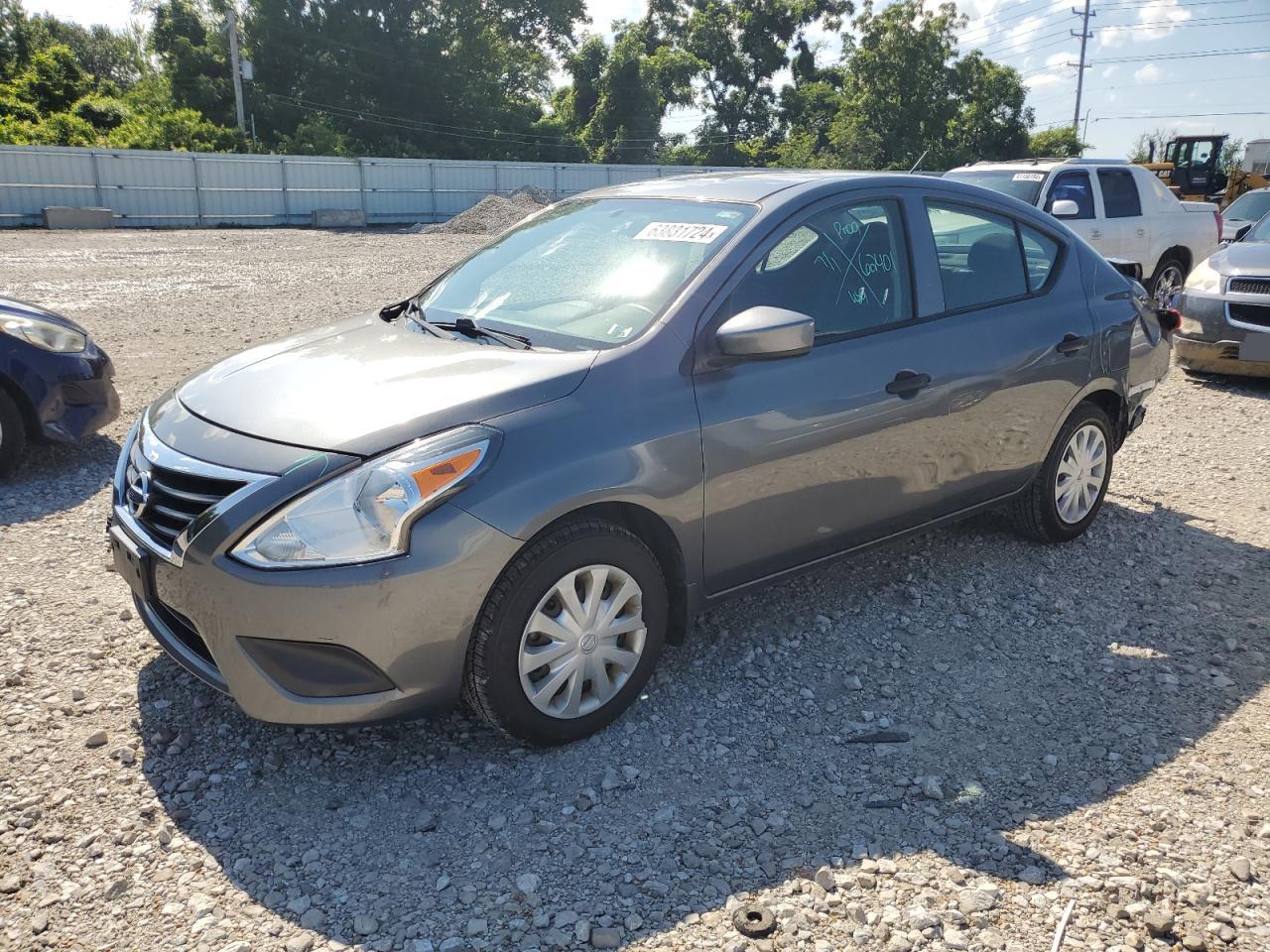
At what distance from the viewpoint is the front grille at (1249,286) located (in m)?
8.57

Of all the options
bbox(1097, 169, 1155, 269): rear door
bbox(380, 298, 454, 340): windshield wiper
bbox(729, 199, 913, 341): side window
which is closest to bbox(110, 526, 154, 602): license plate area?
bbox(380, 298, 454, 340): windshield wiper

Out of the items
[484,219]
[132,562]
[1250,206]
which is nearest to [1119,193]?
[1250,206]

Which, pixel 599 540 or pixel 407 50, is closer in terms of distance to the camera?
pixel 599 540

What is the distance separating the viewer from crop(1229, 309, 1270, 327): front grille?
862 cm

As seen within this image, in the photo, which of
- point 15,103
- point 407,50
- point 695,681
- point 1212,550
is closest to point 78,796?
point 695,681

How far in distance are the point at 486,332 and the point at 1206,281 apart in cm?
778

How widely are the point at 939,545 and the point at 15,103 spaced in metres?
41.8

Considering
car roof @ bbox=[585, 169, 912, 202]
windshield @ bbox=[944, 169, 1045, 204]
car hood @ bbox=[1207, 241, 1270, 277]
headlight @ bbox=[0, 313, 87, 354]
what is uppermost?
windshield @ bbox=[944, 169, 1045, 204]

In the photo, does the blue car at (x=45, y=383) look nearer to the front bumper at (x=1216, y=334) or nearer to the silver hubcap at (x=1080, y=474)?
the silver hubcap at (x=1080, y=474)

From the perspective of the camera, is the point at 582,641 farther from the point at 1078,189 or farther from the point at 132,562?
the point at 1078,189

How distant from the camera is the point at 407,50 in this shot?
44.8 meters

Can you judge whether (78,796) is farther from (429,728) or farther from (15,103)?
(15,103)

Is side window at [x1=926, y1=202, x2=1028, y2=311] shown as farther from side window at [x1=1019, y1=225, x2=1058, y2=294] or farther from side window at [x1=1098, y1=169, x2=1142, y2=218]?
side window at [x1=1098, y1=169, x2=1142, y2=218]

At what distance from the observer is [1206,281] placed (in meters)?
9.02
